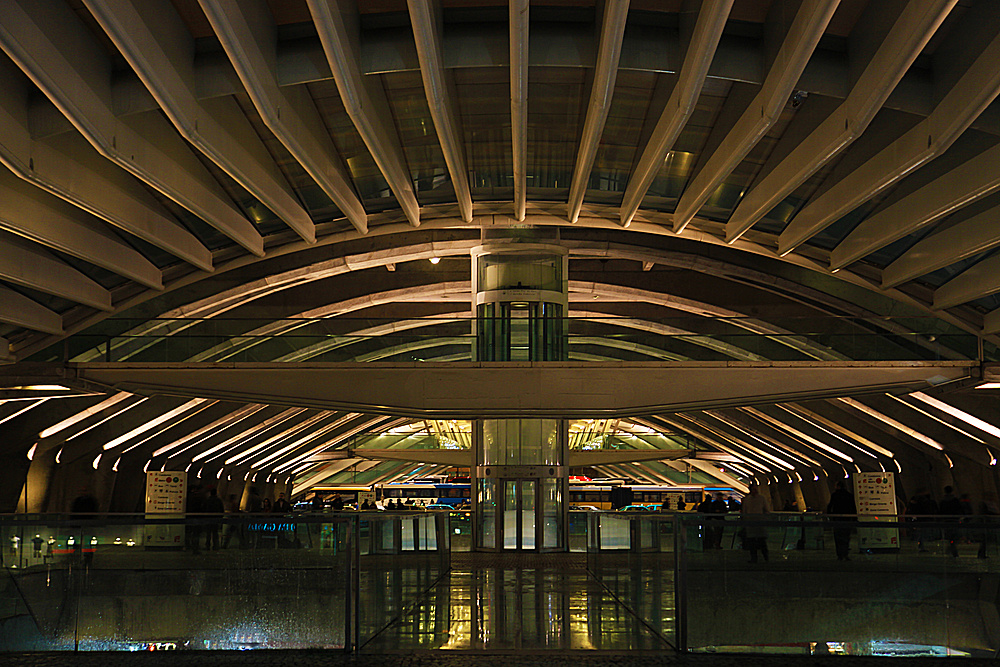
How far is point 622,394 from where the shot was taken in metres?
20.5

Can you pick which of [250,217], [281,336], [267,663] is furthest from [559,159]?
[267,663]

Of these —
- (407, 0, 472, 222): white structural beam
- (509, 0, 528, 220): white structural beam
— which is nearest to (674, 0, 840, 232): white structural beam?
(509, 0, 528, 220): white structural beam

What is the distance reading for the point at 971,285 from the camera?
18.7 metres

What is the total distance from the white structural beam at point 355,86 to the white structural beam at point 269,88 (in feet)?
2.60

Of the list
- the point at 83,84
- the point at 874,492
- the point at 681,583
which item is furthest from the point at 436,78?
the point at 874,492

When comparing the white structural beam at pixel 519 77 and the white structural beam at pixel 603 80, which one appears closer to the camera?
the white structural beam at pixel 519 77

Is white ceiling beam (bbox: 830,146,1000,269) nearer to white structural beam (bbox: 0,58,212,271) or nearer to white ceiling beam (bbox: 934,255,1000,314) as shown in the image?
white ceiling beam (bbox: 934,255,1000,314)

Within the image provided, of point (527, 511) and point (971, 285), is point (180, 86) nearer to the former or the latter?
point (971, 285)

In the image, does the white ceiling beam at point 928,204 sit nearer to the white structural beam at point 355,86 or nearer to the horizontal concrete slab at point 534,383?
the horizontal concrete slab at point 534,383

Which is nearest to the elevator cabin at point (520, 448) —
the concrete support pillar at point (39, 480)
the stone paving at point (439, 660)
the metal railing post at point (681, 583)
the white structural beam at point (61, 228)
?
the white structural beam at point (61, 228)

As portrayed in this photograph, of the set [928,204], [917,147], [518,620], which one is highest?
[917,147]

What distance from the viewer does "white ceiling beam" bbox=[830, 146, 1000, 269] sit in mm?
13047

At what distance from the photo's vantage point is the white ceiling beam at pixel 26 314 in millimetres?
18203

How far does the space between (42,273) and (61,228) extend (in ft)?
7.54
